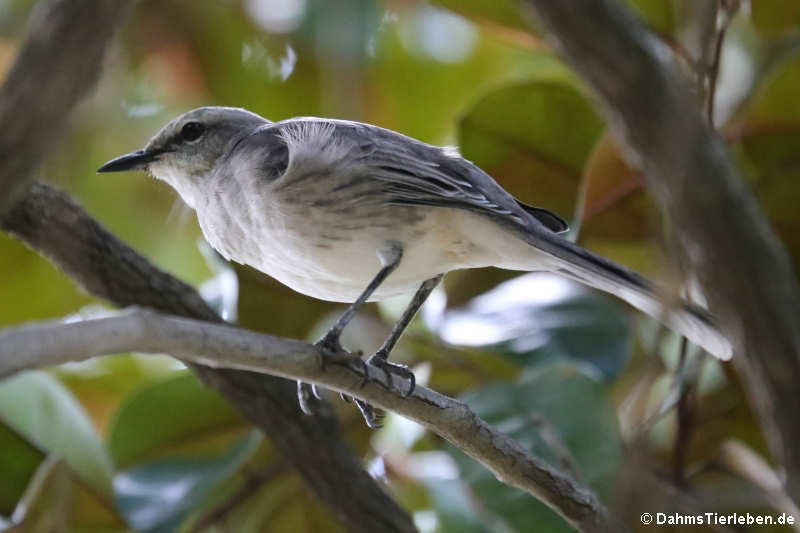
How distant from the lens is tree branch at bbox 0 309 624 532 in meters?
1.40

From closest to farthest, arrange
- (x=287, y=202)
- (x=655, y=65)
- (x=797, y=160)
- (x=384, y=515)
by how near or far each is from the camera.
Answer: (x=655, y=65)
(x=287, y=202)
(x=384, y=515)
(x=797, y=160)

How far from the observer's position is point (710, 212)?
148 centimetres

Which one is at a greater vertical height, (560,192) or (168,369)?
(560,192)

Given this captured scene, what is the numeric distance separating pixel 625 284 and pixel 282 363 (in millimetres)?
1026

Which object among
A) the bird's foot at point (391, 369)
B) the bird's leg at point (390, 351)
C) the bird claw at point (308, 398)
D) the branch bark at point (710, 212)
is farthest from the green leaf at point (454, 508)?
the branch bark at point (710, 212)

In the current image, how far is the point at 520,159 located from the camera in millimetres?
3246

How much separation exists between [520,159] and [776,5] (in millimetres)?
841

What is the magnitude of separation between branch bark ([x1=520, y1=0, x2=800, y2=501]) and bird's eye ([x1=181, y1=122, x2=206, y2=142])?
1882mm

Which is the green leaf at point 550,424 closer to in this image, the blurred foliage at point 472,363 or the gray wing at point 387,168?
the blurred foliage at point 472,363

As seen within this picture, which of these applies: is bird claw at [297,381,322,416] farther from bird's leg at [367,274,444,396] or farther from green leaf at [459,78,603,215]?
green leaf at [459,78,603,215]

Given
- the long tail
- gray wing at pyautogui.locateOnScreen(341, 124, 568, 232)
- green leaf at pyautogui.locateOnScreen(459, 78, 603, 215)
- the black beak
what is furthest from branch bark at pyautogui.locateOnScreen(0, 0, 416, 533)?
green leaf at pyautogui.locateOnScreen(459, 78, 603, 215)

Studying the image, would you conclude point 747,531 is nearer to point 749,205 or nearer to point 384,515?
point 384,515

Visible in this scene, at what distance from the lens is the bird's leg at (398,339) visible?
252cm

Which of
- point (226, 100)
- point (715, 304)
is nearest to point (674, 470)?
point (715, 304)
